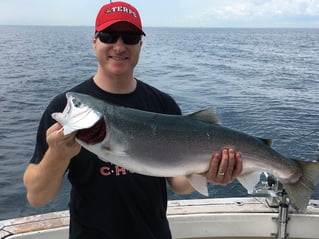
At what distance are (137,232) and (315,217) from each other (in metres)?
2.38

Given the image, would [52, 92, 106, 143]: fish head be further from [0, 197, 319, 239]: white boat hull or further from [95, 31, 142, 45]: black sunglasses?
[0, 197, 319, 239]: white boat hull

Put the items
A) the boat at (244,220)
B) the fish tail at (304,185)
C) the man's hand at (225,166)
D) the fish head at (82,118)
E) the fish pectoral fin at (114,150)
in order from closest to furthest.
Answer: the fish head at (82,118)
the fish pectoral fin at (114,150)
the man's hand at (225,166)
the fish tail at (304,185)
the boat at (244,220)

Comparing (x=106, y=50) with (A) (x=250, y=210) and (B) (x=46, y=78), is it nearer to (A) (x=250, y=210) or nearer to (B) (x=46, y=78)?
(A) (x=250, y=210)

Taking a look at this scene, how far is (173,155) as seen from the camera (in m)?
2.58

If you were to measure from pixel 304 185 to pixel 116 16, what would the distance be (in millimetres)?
1813

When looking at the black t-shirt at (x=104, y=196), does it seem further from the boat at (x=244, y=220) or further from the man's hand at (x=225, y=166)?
the boat at (x=244, y=220)

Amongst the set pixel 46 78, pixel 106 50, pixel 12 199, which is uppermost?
pixel 106 50

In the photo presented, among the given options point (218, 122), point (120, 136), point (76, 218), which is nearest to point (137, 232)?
point (76, 218)

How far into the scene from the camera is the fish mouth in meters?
2.21

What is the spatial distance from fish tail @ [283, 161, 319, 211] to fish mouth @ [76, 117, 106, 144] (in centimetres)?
147

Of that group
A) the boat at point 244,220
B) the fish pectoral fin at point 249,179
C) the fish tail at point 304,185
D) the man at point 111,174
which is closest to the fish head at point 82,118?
the man at point 111,174

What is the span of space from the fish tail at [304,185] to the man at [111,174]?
1.94 ft

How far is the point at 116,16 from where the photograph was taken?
2.55 m

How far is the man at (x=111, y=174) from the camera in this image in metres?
2.42
